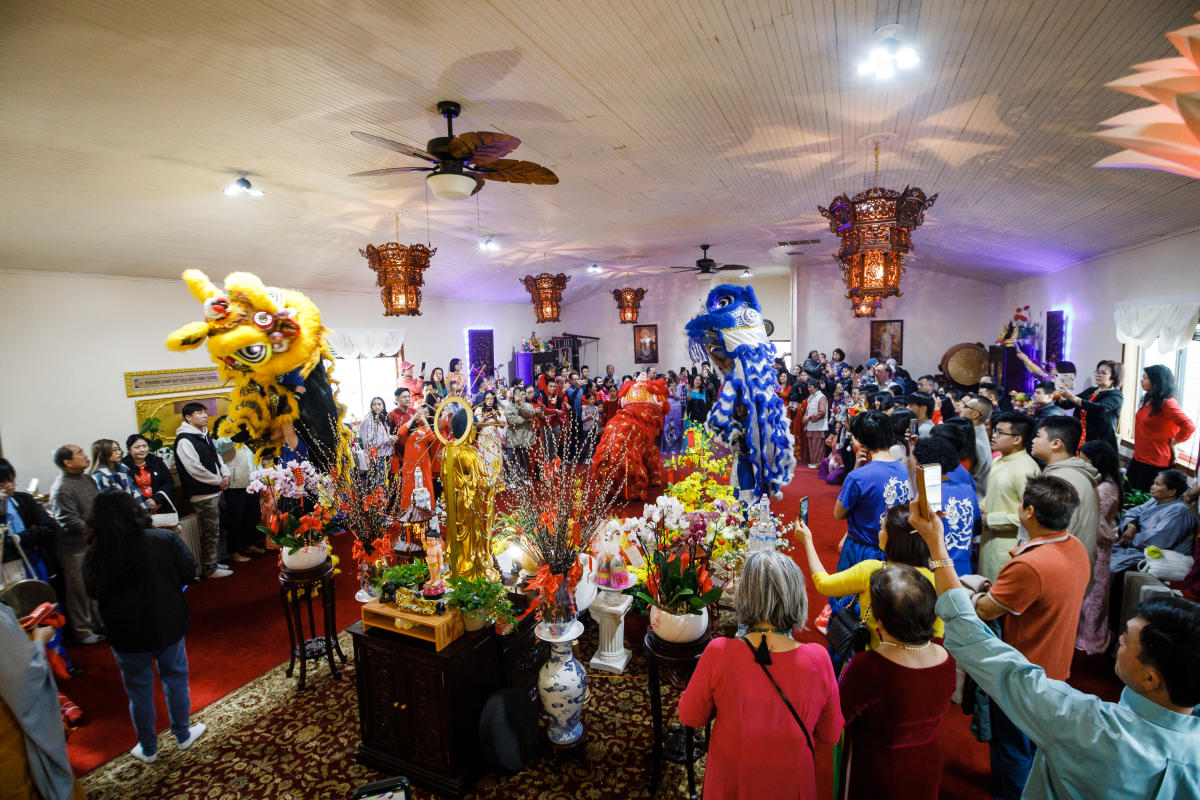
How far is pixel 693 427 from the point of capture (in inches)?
161

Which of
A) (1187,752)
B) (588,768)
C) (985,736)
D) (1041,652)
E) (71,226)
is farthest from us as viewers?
(71,226)

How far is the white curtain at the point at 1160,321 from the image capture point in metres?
4.84

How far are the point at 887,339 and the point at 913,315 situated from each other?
2.32 ft

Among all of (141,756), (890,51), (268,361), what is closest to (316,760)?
(141,756)

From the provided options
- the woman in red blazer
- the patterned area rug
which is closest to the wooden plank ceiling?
the woman in red blazer

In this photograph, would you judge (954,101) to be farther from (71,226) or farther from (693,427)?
(71,226)

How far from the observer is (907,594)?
168 centimetres

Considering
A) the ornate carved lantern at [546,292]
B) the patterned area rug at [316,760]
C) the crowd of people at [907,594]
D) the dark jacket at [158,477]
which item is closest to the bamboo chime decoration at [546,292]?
the ornate carved lantern at [546,292]

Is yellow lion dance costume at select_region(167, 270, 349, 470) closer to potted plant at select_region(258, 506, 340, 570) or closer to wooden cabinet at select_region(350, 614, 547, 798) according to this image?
potted plant at select_region(258, 506, 340, 570)

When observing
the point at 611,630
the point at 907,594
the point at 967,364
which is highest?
the point at 967,364

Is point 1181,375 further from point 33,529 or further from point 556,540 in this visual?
point 33,529

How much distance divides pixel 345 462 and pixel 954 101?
15.1 ft

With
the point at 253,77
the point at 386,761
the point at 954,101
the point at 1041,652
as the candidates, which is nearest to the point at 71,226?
the point at 253,77

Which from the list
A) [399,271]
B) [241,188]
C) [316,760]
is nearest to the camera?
[316,760]
